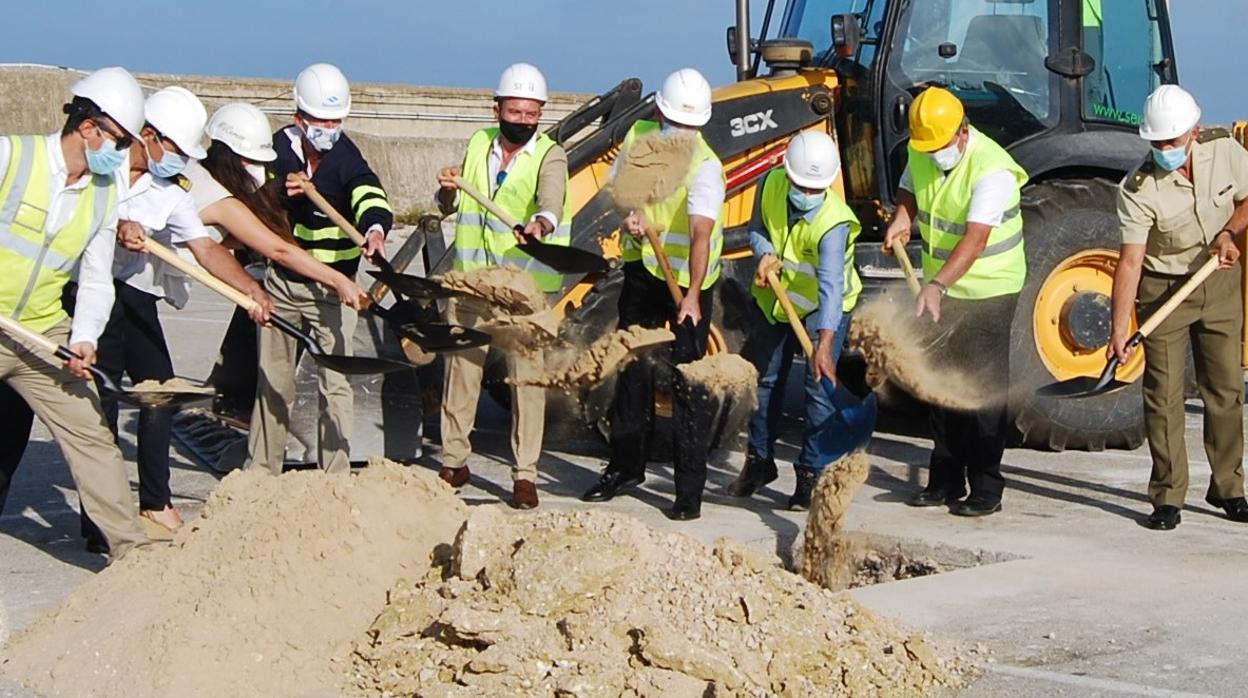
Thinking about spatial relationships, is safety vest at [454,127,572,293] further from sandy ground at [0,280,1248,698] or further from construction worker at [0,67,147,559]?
construction worker at [0,67,147,559]

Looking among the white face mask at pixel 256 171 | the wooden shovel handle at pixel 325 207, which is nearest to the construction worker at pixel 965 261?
the wooden shovel handle at pixel 325 207

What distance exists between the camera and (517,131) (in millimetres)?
8055

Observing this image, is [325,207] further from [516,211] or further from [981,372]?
[981,372]

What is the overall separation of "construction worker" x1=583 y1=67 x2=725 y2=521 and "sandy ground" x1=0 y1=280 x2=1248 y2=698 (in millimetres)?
210

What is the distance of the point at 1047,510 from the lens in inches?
318

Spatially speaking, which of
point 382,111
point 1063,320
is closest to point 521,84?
point 1063,320

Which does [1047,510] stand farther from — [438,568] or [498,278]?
[438,568]

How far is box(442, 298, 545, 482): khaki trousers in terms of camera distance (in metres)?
8.12

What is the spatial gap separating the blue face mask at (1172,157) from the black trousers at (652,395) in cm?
204

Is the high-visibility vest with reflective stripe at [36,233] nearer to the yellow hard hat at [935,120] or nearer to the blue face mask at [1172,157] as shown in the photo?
the yellow hard hat at [935,120]

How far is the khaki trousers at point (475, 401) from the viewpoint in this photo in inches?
320

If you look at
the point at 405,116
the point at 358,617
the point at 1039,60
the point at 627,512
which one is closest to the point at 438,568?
the point at 358,617

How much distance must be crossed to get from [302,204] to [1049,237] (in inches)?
151

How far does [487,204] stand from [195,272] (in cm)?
152
